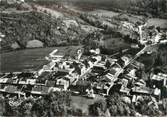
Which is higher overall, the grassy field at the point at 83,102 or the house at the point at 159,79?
the house at the point at 159,79

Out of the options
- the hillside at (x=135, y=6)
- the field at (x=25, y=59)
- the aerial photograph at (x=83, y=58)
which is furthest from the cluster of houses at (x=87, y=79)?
the hillside at (x=135, y=6)

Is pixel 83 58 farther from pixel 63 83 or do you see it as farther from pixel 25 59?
pixel 25 59

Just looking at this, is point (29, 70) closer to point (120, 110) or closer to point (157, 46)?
point (120, 110)

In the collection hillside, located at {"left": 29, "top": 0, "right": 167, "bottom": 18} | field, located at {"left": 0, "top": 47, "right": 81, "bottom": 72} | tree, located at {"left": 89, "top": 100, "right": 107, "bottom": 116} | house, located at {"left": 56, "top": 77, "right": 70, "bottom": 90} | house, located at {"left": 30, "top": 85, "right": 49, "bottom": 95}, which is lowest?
tree, located at {"left": 89, "top": 100, "right": 107, "bottom": 116}

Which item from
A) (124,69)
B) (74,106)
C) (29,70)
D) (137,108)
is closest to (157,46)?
(124,69)

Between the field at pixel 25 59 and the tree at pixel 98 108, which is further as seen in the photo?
→ the field at pixel 25 59

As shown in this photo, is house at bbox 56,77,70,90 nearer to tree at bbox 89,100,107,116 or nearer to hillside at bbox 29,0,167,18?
tree at bbox 89,100,107,116

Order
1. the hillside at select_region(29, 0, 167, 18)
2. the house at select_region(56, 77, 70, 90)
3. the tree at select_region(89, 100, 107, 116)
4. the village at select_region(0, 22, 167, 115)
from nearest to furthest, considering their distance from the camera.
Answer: the tree at select_region(89, 100, 107, 116)
the village at select_region(0, 22, 167, 115)
the house at select_region(56, 77, 70, 90)
the hillside at select_region(29, 0, 167, 18)

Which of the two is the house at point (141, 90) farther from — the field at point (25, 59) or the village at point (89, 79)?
the field at point (25, 59)

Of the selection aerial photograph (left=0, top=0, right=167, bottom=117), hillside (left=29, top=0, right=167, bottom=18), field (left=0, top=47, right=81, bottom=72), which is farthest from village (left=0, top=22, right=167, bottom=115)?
hillside (left=29, top=0, right=167, bottom=18)

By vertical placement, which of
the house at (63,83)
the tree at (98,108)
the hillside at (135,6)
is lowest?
the tree at (98,108)
